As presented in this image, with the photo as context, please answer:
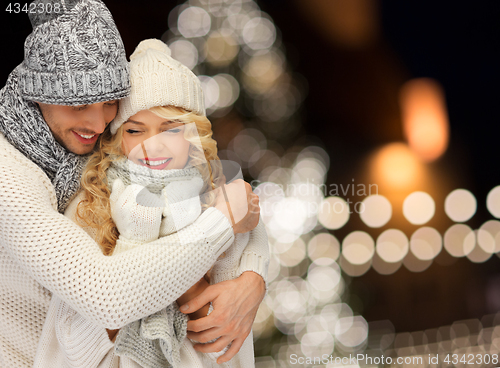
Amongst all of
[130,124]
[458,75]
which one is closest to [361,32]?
[458,75]

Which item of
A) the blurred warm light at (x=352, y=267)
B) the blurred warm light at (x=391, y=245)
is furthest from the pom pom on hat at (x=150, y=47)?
the blurred warm light at (x=391, y=245)

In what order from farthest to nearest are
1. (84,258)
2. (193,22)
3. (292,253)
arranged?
1. (292,253)
2. (193,22)
3. (84,258)

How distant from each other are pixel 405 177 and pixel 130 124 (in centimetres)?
164

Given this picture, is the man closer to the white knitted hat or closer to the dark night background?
the white knitted hat

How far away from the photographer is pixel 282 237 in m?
1.90

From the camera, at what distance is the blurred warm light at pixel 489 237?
2.20m

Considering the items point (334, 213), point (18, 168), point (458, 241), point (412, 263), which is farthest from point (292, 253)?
point (18, 168)

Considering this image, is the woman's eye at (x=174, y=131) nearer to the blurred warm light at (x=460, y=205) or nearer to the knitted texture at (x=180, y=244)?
the knitted texture at (x=180, y=244)

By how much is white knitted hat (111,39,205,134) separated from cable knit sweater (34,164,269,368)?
13cm

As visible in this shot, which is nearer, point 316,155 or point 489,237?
point 316,155

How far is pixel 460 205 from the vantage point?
2.20 metres

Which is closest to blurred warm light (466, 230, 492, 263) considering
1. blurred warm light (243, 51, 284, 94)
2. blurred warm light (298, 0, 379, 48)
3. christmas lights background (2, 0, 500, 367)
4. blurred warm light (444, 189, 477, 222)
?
→ christmas lights background (2, 0, 500, 367)

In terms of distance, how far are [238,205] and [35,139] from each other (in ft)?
1.48

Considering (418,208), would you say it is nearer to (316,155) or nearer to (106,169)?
(316,155)
